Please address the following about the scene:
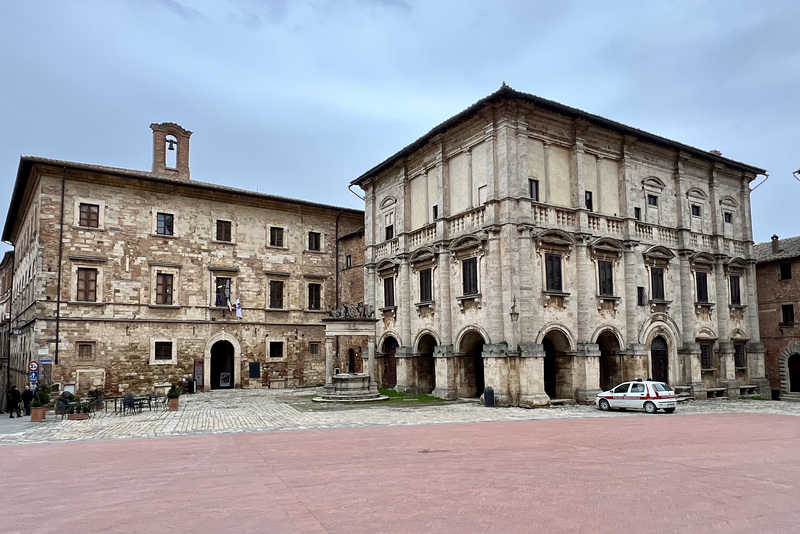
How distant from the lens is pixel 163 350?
3162cm

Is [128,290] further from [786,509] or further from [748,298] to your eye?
[748,298]

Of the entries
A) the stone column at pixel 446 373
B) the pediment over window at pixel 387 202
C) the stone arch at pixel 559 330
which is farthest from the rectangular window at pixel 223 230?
the stone arch at pixel 559 330

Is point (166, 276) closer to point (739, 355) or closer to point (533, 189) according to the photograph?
point (533, 189)

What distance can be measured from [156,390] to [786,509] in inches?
1145

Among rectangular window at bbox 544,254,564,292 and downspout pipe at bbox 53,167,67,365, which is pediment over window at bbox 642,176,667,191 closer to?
rectangular window at bbox 544,254,564,292

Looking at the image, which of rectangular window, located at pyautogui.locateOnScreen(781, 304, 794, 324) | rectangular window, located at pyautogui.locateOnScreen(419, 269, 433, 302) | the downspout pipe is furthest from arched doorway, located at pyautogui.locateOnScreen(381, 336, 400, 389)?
rectangular window, located at pyautogui.locateOnScreen(781, 304, 794, 324)

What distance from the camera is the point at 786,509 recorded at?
825 cm

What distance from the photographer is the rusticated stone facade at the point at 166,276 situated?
29.0 m

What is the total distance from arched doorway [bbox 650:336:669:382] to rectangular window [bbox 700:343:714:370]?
2.80m

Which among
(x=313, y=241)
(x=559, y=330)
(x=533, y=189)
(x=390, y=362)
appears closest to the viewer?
(x=559, y=330)

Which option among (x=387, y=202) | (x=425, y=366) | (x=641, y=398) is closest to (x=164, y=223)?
(x=387, y=202)

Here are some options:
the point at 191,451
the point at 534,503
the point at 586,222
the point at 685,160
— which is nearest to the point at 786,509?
the point at 534,503

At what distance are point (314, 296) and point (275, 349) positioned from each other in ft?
13.7

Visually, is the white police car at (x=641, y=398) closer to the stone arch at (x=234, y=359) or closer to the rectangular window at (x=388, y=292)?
the rectangular window at (x=388, y=292)
